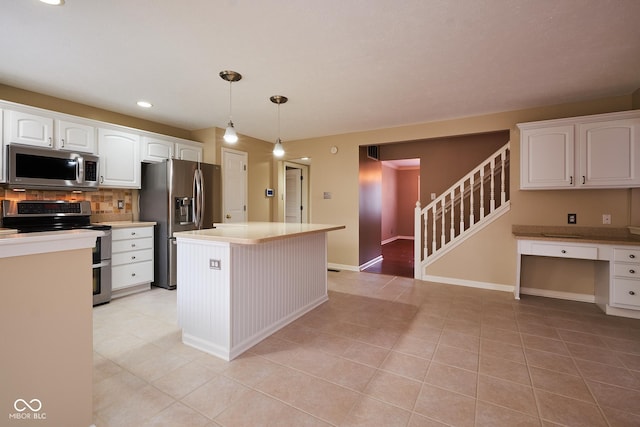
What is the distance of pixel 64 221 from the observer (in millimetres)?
3350

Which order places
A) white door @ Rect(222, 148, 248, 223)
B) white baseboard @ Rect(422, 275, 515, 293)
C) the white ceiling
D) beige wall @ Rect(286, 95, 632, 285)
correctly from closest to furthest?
the white ceiling
beige wall @ Rect(286, 95, 632, 285)
white baseboard @ Rect(422, 275, 515, 293)
white door @ Rect(222, 148, 248, 223)

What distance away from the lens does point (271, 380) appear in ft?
6.30

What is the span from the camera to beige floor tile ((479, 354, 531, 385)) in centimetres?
195

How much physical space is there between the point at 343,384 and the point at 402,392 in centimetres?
37

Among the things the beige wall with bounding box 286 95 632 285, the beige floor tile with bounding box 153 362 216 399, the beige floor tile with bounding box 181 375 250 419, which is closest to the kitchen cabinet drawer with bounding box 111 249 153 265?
the beige floor tile with bounding box 153 362 216 399

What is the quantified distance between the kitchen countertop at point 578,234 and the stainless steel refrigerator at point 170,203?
14.0ft

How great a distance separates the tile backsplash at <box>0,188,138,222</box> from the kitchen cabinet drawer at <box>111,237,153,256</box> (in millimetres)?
575

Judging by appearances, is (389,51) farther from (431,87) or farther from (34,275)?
(34,275)

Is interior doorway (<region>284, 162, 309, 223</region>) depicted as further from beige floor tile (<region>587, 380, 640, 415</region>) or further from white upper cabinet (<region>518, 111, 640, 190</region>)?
beige floor tile (<region>587, 380, 640, 415</region>)

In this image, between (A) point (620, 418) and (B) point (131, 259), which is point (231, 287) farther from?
(A) point (620, 418)

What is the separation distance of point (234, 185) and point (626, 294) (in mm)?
5275

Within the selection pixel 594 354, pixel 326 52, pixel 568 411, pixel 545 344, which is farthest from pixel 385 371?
pixel 326 52

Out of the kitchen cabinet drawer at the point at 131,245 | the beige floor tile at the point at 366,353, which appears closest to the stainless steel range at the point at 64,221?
the kitchen cabinet drawer at the point at 131,245

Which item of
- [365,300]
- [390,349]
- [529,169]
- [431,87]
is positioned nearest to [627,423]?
[390,349]
